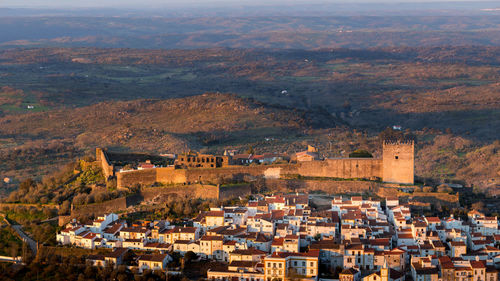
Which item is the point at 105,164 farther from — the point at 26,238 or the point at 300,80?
the point at 300,80

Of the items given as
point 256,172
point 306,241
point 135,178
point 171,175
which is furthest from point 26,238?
point 306,241

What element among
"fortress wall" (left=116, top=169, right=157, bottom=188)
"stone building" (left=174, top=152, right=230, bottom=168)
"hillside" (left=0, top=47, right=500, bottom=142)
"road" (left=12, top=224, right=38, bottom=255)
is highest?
"stone building" (left=174, top=152, right=230, bottom=168)

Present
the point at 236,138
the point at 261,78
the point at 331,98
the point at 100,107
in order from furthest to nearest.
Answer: the point at 261,78 → the point at 331,98 → the point at 100,107 → the point at 236,138

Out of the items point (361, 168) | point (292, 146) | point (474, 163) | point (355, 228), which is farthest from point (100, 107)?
point (355, 228)

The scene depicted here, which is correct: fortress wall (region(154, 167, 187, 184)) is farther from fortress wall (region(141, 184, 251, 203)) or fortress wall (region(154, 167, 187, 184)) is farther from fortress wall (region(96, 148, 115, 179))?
fortress wall (region(96, 148, 115, 179))

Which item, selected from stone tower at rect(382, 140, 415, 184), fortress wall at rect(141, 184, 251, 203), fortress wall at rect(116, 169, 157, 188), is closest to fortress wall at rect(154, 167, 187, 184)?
fortress wall at rect(116, 169, 157, 188)

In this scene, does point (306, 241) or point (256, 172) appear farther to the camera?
point (256, 172)

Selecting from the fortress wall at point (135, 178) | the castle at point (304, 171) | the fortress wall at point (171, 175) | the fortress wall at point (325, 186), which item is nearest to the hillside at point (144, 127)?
the fortress wall at point (135, 178)

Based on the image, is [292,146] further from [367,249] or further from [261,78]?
[261,78]
